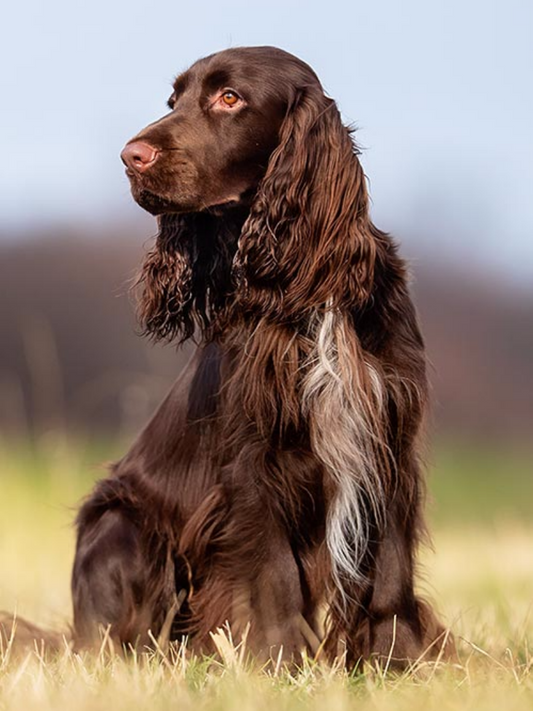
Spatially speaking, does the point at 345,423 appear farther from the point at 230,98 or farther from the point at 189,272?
the point at 230,98

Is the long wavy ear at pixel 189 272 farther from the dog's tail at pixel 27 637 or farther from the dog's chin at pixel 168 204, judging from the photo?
the dog's tail at pixel 27 637

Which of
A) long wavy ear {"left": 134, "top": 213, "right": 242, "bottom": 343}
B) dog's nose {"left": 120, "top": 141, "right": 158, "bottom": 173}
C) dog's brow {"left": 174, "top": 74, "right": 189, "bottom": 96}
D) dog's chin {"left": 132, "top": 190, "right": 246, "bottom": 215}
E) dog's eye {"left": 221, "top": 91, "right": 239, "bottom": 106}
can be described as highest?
dog's brow {"left": 174, "top": 74, "right": 189, "bottom": 96}

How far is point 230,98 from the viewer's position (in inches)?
129

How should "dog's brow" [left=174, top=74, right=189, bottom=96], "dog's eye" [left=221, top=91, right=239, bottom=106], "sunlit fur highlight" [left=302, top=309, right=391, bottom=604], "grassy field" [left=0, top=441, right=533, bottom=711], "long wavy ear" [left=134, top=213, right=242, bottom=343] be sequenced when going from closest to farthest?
"grassy field" [left=0, top=441, right=533, bottom=711] < "sunlit fur highlight" [left=302, top=309, right=391, bottom=604] < "dog's eye" [left=221, top=91, right=239, bottom=106] < "dog's brow" [left=174, top=74, right=189, bottom=96] < "long wavy ear" [left=134, top=213, right=242, bottom=343]

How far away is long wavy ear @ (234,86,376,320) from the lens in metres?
3.21

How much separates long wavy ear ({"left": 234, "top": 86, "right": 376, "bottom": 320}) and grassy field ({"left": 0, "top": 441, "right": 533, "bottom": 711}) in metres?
0.82

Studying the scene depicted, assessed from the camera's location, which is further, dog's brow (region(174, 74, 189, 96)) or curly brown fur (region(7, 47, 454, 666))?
dog's brow (region(174, 74, 189, 96))

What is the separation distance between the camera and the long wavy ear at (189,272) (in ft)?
11.7

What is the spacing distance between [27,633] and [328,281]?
146 centimetres

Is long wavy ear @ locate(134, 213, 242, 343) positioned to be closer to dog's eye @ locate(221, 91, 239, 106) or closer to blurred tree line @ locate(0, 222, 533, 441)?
dog's eye @ locate(221, 91, 239, 106)

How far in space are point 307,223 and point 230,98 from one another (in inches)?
16.2

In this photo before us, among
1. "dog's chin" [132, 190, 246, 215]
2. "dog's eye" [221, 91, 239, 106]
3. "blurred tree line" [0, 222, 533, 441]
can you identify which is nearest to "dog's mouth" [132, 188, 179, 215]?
"dog's chin" [132, 190, 246, 215]

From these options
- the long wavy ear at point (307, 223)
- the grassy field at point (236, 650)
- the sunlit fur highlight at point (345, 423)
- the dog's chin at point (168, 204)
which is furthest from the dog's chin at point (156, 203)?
the grassy field at point (236, 650)

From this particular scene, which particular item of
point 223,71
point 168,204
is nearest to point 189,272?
point 168,204
